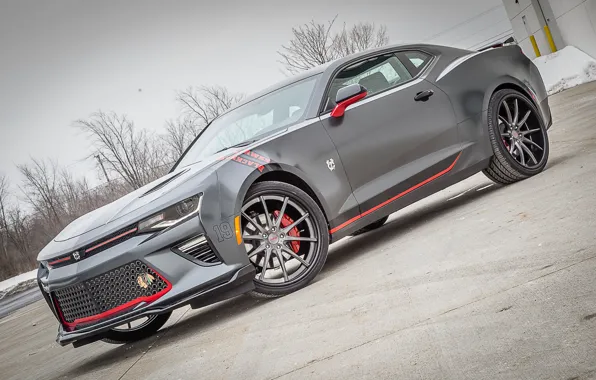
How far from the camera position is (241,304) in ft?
16.4

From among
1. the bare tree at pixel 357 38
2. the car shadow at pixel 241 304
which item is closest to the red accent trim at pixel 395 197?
the car shadow at pixel 241 304

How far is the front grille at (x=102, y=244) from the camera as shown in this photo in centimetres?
417

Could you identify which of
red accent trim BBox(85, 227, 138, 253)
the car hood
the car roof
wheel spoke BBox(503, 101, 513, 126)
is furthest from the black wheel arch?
wheel spoke BBox(503, 101, 513, 126)

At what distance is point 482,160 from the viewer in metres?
5.75

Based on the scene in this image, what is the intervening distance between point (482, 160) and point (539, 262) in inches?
103

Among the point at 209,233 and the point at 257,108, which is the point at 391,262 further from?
the point at 257,108

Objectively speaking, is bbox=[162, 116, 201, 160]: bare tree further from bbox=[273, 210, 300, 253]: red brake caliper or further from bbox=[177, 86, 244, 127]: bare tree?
bbox=[273, 210, 300, 253]: red brake caliper

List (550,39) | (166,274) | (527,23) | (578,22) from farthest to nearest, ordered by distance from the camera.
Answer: (527,23) < (550,39) < (578,22) < (166,274)

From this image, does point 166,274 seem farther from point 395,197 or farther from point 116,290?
point 395,197

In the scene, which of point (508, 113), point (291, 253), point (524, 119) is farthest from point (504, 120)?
point (291, 253)

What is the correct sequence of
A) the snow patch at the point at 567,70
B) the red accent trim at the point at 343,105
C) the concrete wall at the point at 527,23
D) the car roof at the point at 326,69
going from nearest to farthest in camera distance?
the red accent trim at the point at 343,105 → the car roof at the point at 326,69 → the snow patch at the point at 567,70 → the concrete wall at the point at 527,23

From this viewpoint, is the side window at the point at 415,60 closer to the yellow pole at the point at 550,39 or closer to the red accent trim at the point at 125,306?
the red accent trim at the point at 125,306

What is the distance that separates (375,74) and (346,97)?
0.74m

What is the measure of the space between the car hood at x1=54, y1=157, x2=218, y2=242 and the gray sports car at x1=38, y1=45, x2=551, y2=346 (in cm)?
2
